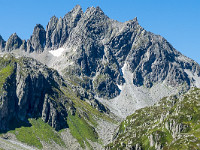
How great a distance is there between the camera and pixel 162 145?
197500 millimetres

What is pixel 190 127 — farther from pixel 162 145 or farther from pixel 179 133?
pixel 162 145

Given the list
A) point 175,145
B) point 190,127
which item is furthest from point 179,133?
point 175,145

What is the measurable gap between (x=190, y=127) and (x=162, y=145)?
20690 millimetres

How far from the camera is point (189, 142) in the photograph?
17088cm

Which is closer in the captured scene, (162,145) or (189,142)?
(189,142)

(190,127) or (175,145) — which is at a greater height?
(190,127)

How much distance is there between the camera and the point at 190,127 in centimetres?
19850

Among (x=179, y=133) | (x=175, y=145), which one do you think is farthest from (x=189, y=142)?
(x=179, y=133)

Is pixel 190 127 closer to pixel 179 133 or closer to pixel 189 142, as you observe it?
pixel 179 133

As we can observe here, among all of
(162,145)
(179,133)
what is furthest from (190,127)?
(162,145)

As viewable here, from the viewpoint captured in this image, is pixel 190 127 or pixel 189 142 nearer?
pixel 189 142

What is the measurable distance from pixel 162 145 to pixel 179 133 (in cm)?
1296

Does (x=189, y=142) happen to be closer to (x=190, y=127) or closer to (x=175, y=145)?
(x=175, y=145)

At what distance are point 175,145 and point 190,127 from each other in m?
27.7
